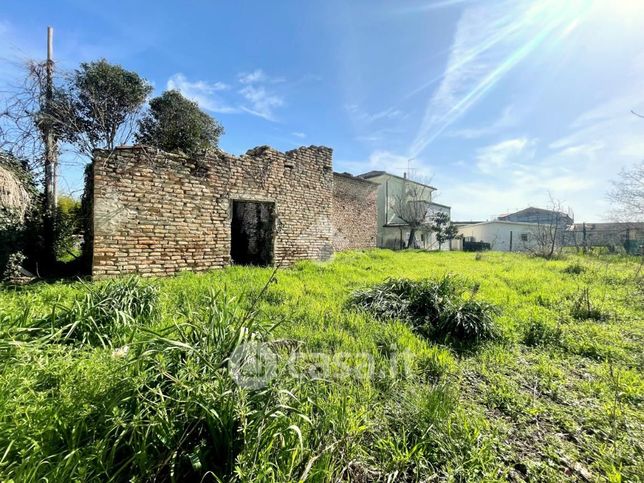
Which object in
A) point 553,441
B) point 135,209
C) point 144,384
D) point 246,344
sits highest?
point 135,209

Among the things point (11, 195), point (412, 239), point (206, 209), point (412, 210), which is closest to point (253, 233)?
point (206, 209)

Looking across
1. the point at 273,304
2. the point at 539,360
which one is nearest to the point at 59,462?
the point at 273,304

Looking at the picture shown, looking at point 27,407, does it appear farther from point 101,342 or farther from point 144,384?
point 101,342

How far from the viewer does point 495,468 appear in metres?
1.71

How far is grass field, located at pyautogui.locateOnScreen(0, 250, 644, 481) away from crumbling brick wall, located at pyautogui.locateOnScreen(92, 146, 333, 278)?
2.90m

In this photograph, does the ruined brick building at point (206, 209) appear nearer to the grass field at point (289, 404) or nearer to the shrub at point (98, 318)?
the shrub at point (98, 318)

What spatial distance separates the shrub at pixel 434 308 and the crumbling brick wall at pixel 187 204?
4.04 m

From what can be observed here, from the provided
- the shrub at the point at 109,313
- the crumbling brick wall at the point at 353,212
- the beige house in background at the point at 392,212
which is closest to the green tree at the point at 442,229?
the beige house in background at the point at 392,212

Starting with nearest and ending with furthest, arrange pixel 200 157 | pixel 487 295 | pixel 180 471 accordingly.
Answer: pixel 180 471
pixel 487 295
pixel 200 157

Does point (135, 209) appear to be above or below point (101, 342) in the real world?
above

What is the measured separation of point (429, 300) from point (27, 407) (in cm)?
421

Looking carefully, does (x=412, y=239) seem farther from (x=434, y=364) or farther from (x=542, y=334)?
(x=434, y=364)

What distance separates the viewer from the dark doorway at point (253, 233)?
8492mm

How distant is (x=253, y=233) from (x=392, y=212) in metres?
17.2
